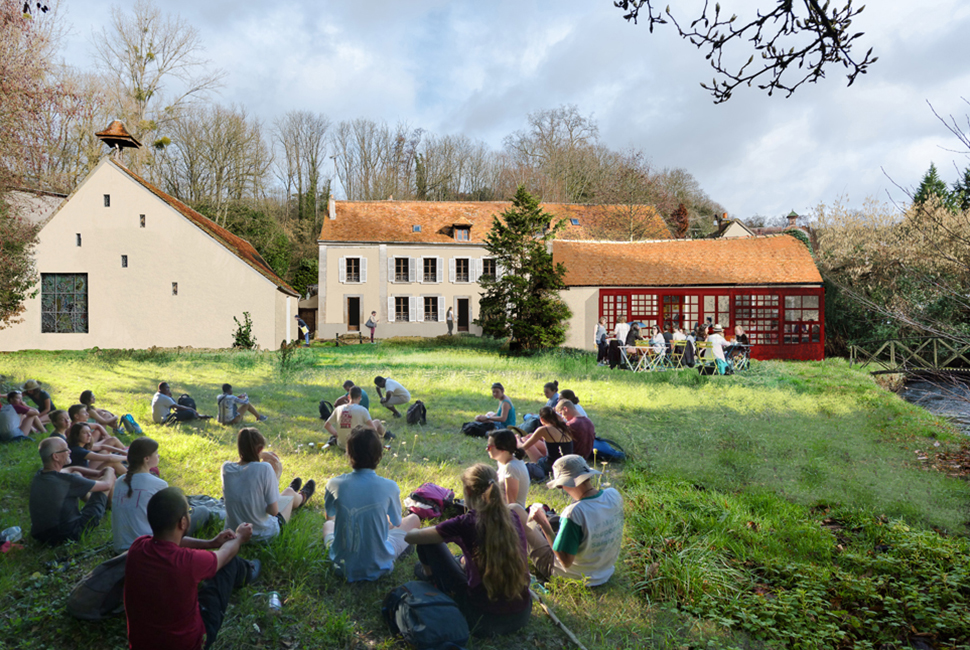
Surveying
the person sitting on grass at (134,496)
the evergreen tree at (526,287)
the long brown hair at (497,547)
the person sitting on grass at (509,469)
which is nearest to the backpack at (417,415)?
the person sitting on grass at (509,469)

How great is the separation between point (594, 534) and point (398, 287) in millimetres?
25916

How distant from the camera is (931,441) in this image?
9.21 m

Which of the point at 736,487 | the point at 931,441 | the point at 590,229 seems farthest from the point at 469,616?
the point at 590,229

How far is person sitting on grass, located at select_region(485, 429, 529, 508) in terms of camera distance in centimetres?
473

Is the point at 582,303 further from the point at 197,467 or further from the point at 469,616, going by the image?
the point at 469,616

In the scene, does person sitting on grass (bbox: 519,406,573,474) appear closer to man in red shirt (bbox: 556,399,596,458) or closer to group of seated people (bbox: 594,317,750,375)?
man in red shirt (bbox: 556,399,596,458)

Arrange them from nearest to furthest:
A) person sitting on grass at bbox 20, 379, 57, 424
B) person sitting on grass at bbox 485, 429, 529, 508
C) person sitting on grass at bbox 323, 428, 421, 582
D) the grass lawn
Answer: the grass lawn, person sitting on grass at bbox 323, 428, 421, 582, person sitting on grass at bbox 485, 429, 529, 508, person sitting on grass at bbox 20, 379, 57, 424

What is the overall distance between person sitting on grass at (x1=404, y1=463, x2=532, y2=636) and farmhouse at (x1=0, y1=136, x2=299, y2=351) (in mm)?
18891

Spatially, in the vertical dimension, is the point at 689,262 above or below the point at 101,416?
above

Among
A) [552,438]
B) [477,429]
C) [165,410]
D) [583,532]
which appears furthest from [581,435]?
[165,410]

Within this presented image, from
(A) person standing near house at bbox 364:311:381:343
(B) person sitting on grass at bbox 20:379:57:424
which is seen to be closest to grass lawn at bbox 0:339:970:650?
(B) person sitting on grass at bbox 20:379:57:424

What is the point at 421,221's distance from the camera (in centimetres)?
3050

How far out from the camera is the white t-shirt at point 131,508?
396 centimetres

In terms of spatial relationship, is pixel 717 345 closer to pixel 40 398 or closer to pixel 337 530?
pixel 337 530
